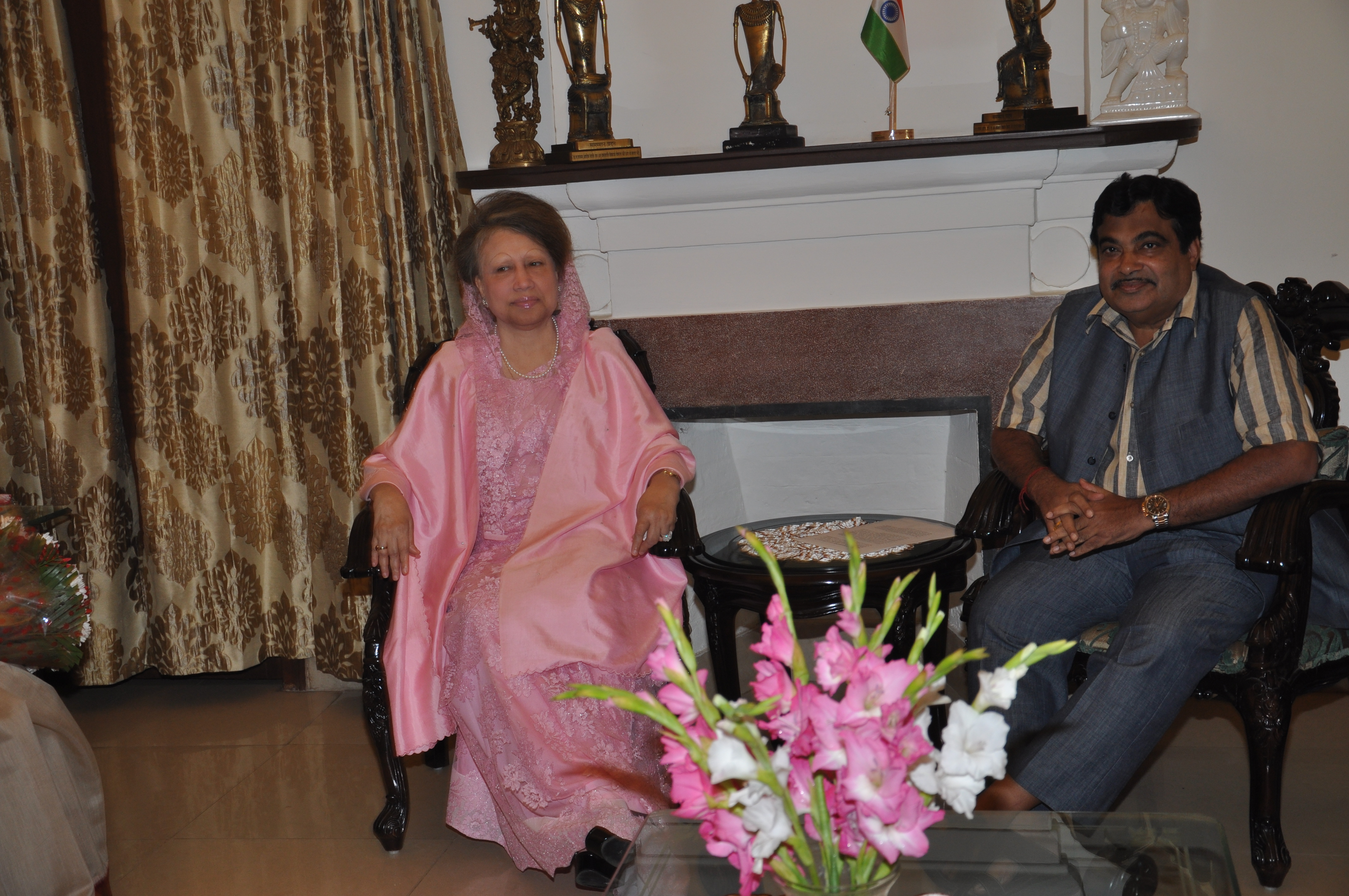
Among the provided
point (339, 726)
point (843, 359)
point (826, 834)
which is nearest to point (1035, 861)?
point (826, 834)

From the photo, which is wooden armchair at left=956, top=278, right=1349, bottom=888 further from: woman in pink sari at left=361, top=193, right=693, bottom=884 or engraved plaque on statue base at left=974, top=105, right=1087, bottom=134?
engraved plaque on statue base at left=974, top=105, right=1087, bottom=134

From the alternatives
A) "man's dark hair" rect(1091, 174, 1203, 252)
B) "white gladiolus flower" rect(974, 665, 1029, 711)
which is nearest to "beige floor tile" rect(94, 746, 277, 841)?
"white gladiolus flower" rect(974, 665, 1029, 711)

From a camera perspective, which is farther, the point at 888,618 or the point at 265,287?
the point at 265,287

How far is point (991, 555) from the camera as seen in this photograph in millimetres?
2838

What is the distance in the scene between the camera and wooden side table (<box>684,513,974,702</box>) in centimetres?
240

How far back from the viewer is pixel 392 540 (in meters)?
2.48

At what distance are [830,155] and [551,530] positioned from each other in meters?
1.28

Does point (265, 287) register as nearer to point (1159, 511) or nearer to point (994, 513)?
point (994, 513)

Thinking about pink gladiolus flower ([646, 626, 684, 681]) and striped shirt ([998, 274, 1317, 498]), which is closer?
pink gladiolus flower ([646, 626, 684, 681])

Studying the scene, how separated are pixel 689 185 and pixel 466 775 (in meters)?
1.69

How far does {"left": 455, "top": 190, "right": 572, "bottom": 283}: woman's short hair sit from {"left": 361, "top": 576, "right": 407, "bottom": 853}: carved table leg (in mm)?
844

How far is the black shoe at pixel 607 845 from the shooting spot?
220cm

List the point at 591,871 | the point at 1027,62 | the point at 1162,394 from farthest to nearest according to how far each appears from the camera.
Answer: the point at 1027,62 < the point at 1162,394 < the point at 591,871

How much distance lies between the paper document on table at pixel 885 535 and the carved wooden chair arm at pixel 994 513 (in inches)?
5.9
